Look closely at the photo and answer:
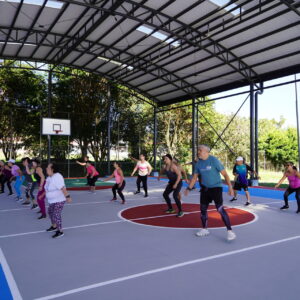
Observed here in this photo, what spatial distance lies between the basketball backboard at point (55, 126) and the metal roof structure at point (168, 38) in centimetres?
424

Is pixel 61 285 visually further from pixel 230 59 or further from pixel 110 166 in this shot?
pixel 110 166

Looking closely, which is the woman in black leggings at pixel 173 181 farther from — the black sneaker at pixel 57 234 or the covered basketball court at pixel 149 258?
the black sneaker at pixel 57 234

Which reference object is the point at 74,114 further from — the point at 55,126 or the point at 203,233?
the point at 203,233

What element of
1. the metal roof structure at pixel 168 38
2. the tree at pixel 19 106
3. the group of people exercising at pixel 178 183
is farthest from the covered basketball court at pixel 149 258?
the tree at pixel 19 106

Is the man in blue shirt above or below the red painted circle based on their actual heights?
above

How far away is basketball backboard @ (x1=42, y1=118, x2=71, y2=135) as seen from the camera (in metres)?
19.7

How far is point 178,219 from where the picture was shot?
7840 millimetres

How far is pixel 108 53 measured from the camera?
18.6m

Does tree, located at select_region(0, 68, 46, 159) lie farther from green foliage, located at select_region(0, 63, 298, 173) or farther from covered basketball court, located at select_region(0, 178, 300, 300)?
covered basketball court, located at select_region(0, 178, 300, 300)

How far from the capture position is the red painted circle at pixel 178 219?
24.1 ft

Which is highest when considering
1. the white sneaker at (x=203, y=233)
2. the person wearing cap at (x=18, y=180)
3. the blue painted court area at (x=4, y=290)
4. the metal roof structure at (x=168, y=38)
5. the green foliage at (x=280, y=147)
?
the metal roof structure at (x=168, y=38)

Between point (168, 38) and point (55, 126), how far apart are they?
1034 cm

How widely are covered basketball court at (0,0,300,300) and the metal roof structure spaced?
72 millimetres

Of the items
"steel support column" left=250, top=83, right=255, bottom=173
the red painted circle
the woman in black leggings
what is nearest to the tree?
the red painted circle
